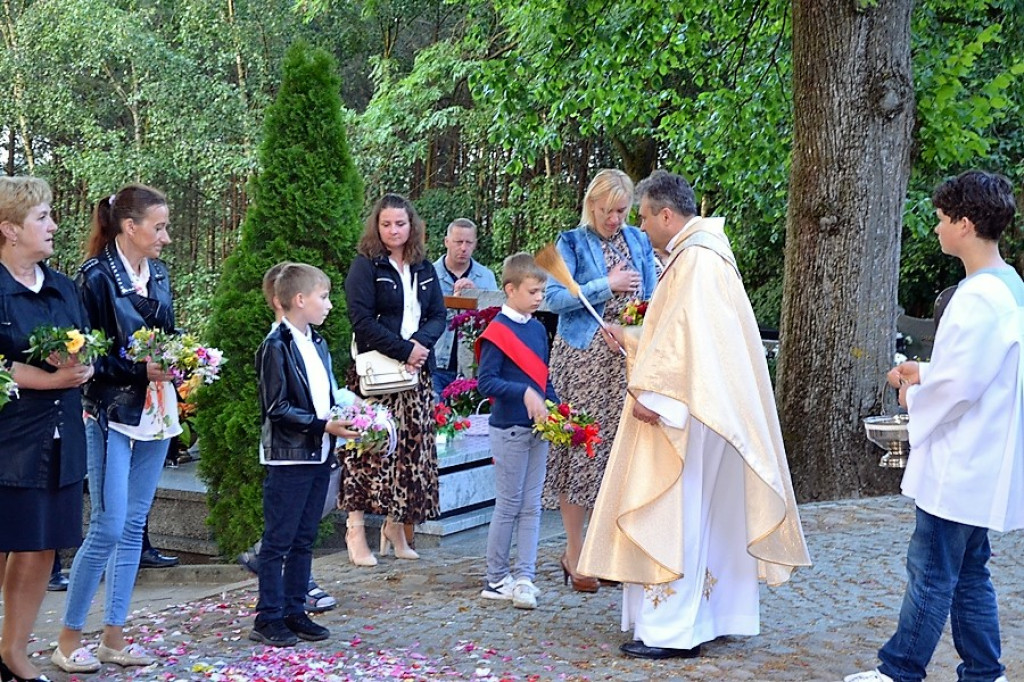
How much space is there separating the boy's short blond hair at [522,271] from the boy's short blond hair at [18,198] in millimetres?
2450

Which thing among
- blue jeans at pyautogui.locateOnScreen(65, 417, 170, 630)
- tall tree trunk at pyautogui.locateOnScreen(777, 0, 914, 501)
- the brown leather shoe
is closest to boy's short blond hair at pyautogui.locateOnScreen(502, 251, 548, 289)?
the brown leather shoe

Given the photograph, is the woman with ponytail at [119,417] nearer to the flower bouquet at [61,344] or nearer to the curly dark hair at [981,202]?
the flower bouquet at [61,344]

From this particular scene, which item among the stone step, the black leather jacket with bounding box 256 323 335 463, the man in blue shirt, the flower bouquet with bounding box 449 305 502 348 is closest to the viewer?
the black leather jacket with bounding box 256 323 335 463

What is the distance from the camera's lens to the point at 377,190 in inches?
981

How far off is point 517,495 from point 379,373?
1.34m

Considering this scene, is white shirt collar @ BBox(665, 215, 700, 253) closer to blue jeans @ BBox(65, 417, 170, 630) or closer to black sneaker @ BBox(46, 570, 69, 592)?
blue jeans @ BBox(65, 417, 170, 630)

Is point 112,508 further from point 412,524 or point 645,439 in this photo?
point 412,524

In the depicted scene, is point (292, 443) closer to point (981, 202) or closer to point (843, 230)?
point (981, 202)

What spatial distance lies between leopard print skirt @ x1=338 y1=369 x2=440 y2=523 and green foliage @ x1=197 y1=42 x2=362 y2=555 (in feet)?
3.37

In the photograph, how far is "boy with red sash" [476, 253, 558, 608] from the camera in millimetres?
6566

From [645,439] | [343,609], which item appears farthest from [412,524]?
[645,439]

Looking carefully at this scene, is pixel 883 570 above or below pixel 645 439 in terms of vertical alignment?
below

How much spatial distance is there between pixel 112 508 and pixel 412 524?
294 cm

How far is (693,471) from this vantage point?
224 inches
